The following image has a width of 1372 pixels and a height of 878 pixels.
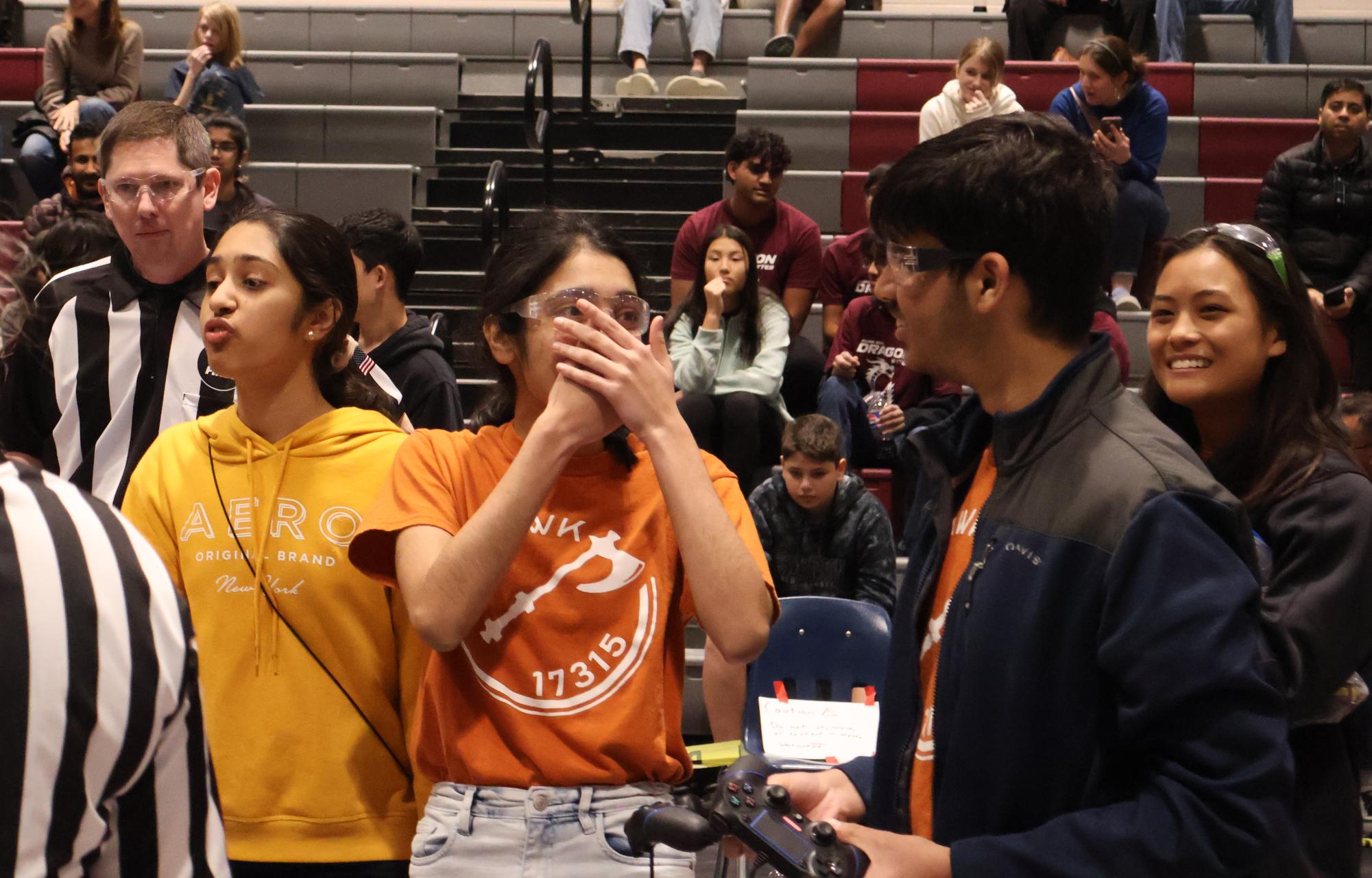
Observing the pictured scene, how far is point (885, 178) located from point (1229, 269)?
82 cm

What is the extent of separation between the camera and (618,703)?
1.74 m

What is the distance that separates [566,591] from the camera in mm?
1784

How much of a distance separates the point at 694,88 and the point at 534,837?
27.3 ft

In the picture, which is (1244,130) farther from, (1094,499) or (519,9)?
(1094,499)

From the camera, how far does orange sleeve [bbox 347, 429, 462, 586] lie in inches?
71.0

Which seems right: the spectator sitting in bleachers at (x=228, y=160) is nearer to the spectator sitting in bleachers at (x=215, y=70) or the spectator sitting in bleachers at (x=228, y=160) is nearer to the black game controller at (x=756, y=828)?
the spectator sitting in bleachers at (x=215, y=70)

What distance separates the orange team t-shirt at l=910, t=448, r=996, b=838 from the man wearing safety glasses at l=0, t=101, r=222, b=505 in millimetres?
1613

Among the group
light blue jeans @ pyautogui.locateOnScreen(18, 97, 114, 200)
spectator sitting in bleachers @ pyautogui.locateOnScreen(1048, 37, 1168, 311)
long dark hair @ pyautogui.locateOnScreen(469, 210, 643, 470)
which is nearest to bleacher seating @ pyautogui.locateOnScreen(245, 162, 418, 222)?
light blue jeans @ pyautogui.locateOnScreen(18, 97, 114, 200)

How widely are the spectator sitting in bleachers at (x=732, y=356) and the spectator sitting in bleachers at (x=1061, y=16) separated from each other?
451cm

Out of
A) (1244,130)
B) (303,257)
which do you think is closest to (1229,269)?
(303,257)

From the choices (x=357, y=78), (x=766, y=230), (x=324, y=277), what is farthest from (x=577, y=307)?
(x=357, y=78)

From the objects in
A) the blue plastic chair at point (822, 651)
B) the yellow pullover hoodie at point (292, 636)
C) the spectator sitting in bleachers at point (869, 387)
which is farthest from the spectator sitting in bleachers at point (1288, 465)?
the spectator sitting in bleachers at point (869, 387)

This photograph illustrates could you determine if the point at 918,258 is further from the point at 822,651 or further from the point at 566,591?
the point at 822,651

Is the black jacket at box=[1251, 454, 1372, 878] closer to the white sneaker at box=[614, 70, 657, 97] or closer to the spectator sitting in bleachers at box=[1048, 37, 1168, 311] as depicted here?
the spectator sitting in bleachers at box=[1048, 37, 1168, 311]
